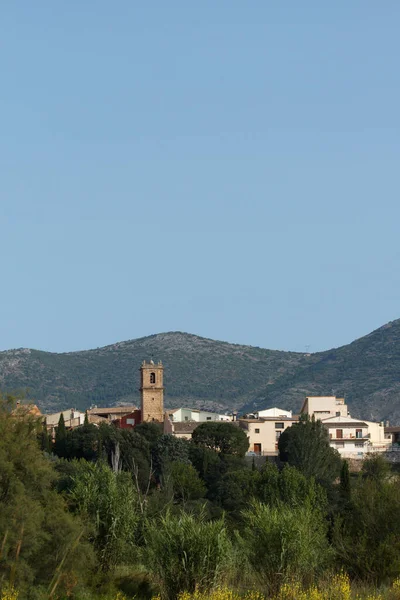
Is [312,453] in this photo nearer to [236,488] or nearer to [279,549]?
[236,488]

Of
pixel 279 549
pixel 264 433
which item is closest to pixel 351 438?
pixel 264 433

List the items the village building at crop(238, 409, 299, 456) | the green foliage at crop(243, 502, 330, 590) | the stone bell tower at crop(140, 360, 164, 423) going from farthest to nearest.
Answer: the stone bell tower at crop(140, 360, 164, 423), the village building at crop(238, 409, 299, 456), the green foliage at crop(243, 502, 330, 590)

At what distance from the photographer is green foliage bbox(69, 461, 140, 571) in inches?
1363

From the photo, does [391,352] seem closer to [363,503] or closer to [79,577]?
[363,503]

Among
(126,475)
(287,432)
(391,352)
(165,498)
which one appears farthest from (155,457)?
(391,352)

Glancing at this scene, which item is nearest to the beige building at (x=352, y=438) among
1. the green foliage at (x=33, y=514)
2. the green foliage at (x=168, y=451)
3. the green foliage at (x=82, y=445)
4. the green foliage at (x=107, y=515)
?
the green foliage at (x=168, y=451)

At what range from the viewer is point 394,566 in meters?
35.2

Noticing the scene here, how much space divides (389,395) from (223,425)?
84535 mm

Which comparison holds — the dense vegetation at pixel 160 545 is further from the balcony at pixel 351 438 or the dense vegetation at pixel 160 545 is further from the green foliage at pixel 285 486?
the balcony at pixel 351 438

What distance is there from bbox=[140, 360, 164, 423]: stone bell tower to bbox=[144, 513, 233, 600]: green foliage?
64572mm

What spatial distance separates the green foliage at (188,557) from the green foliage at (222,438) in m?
51.8

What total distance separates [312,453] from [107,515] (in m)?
40.1

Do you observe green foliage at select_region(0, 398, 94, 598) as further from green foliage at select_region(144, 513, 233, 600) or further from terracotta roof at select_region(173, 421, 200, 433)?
terracotta roof at select_region(173, 421, 200, 433)

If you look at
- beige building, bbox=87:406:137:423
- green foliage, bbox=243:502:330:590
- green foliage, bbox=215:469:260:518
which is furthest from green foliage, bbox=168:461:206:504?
green foliage, bbox=243:502:330:590
